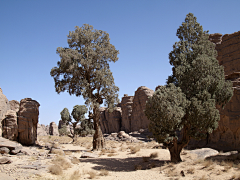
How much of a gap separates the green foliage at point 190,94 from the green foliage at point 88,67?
9592mm

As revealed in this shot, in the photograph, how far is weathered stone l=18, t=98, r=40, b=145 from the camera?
23.6 metres

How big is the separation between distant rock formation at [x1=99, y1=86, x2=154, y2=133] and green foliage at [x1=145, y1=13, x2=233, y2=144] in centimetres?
3341

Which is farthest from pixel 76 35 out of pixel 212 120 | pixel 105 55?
pixel 212 120

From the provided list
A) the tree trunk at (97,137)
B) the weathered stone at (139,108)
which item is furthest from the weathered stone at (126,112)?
the tree trunk at (97,137)

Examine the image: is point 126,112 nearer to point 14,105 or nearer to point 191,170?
point 14,105

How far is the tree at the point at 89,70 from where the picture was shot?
912 inches

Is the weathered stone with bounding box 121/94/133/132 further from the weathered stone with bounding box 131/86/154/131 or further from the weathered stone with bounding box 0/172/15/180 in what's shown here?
the weathered stone with bounding box 0/172/15/180

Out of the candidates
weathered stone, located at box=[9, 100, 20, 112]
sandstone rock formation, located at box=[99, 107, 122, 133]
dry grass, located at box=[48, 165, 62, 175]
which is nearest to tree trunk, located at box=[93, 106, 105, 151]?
weathered stone, located at box=[9, 100, 20, 112]

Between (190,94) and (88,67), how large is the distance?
13037 mm

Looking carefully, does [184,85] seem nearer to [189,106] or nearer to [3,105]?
[189,106]

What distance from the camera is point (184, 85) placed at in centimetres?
1537

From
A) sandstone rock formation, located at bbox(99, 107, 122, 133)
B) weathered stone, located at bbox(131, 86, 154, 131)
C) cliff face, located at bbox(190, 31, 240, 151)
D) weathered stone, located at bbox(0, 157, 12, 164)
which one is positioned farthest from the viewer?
→ sandstone rock formation, located at bbox(99, 107, 122, 133)

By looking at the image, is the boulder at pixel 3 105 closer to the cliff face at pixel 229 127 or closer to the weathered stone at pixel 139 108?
the cliff face at pixel 229 127

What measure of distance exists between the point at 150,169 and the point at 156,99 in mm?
5127
